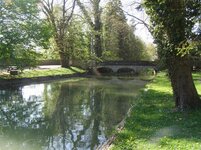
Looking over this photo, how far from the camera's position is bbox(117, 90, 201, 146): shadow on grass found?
11.7m

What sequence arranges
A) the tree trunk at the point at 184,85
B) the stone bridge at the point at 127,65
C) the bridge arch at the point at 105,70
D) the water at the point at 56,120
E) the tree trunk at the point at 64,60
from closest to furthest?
the water at the point at 56,120 < the tree trunk at the point at 184,85 < the tree trunk at the point at 64,60 < the stone bridge at the point at 127,65 < the bridge arch at the point at 105,70

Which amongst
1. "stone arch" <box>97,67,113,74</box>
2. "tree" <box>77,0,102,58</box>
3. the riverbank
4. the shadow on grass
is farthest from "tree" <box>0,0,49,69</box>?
"stone arch" <box>97,67,113,74</box>

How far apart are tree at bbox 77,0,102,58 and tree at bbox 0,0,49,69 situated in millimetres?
13895

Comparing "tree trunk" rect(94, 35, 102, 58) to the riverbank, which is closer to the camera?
the riverbank

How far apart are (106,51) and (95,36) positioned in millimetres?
6003

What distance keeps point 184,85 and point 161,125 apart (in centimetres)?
356

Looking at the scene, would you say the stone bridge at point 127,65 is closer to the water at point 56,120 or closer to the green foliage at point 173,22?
the water at point 56,120

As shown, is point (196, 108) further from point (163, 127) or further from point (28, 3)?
point (28, 3)

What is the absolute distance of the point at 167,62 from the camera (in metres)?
16.9

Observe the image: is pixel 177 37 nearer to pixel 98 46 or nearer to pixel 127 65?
pixel 98 46

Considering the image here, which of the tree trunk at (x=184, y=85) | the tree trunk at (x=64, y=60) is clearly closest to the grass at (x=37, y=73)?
the tree trunk at (x=64, y=60)

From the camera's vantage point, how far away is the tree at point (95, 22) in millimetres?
53134

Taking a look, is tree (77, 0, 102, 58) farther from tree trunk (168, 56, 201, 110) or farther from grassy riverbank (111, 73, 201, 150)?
grassy riverbank (111, 73, 201, 150)

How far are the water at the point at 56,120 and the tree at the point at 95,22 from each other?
24842 mm
